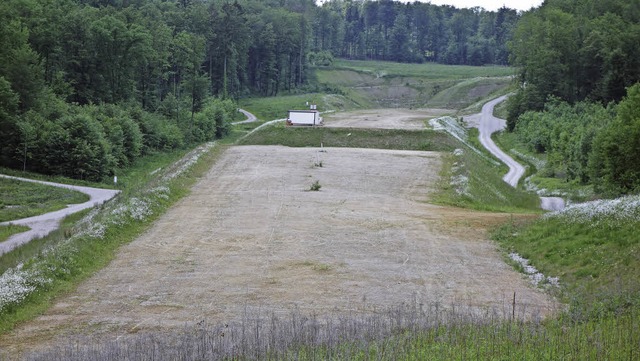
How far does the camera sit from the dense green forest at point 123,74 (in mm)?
58156

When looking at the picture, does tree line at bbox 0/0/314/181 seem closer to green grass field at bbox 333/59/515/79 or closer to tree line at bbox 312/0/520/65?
green grass field at bbox 333/59/515/79

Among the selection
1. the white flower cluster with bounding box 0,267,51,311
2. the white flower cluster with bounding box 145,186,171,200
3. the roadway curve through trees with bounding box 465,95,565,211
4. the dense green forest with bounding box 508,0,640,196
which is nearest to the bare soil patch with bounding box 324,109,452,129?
the roadway curve through trees with bounding box 465,95,565,211

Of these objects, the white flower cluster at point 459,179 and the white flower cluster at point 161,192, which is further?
the white flower cluster at point 459,179

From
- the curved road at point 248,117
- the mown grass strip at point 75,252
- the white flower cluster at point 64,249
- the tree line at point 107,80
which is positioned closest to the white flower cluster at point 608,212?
the mown grass strip at point 75,252

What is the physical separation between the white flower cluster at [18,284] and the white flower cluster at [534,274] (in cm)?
1482

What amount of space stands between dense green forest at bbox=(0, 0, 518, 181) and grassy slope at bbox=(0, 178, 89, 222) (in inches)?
256

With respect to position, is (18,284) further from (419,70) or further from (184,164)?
(419,70)

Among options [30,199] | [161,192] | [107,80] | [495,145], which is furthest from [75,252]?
[495,145]

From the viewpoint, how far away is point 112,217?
2991 cm

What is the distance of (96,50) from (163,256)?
199 feet

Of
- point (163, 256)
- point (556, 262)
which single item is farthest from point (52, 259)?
point (556, 262)

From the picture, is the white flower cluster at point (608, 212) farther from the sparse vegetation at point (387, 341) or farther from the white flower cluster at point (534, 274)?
the sparse vegetation at point (387, 341)

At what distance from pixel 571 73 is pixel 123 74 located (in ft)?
180

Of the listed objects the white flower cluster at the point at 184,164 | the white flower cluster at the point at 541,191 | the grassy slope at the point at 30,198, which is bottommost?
the grassy slope at the point at 30,198
